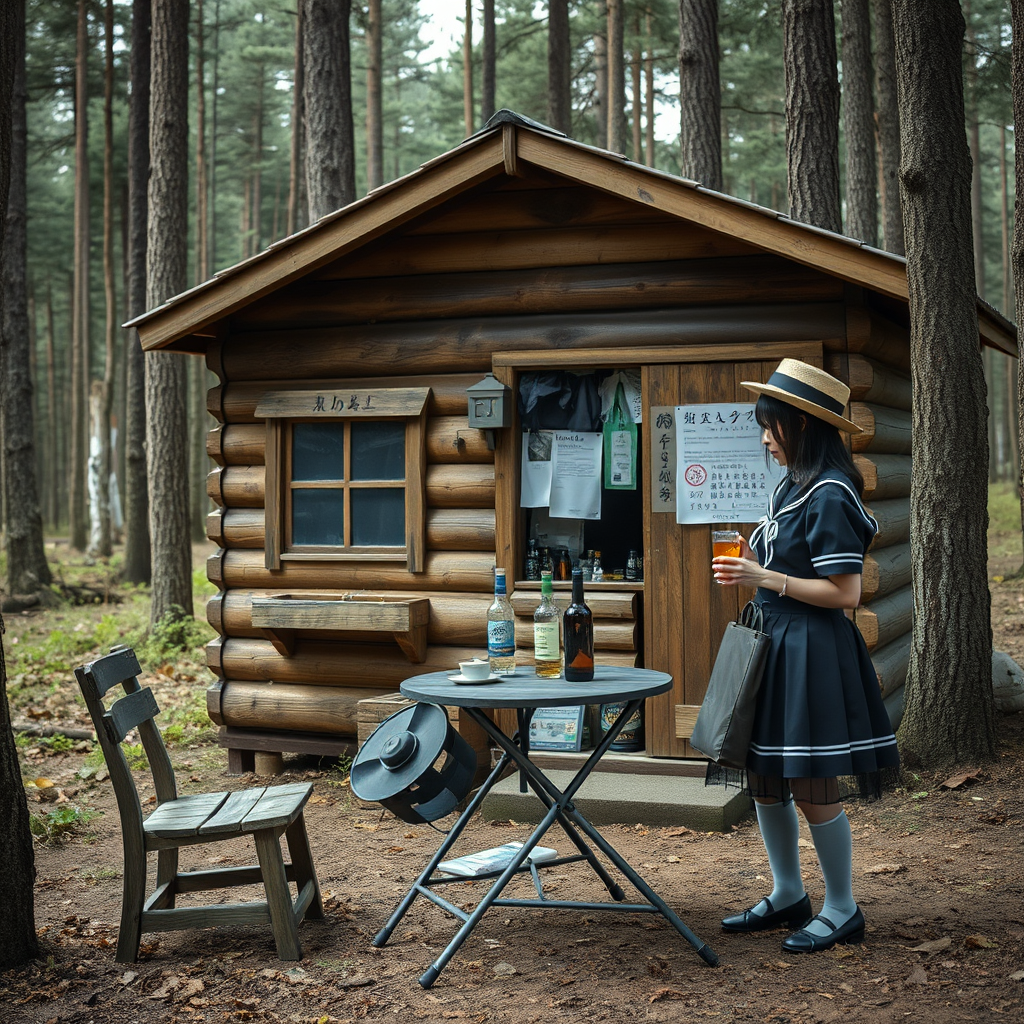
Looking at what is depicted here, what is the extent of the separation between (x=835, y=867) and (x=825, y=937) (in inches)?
11.6

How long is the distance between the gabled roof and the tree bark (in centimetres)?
240

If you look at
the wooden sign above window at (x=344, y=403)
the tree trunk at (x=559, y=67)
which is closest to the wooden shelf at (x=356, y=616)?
the wooden sign above window at (x=344, y=403)

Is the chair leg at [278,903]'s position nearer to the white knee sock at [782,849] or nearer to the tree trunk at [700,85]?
the white knee sock at [782,849]

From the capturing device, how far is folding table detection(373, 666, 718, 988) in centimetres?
387

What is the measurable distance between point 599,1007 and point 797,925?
108 centimetres

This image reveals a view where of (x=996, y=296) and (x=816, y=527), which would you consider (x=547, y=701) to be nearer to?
(x=816, y=527)

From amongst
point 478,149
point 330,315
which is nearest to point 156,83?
point 330,315

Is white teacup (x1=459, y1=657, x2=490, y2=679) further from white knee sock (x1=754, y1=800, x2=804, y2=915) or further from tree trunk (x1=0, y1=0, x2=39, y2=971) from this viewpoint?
tree trunk (x1=0, y1=0, x2=39, y2=971)

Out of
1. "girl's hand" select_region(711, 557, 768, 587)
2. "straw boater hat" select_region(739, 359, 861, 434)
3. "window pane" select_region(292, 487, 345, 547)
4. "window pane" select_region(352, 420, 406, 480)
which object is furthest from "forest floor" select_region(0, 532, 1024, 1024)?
"window pane" select_region(352, 420, 406, 480)

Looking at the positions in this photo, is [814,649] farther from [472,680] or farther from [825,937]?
[472,680]

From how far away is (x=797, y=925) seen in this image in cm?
427

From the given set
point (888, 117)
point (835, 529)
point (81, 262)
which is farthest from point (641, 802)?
point (81, 262)

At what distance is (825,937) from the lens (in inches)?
157

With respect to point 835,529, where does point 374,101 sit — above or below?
above
